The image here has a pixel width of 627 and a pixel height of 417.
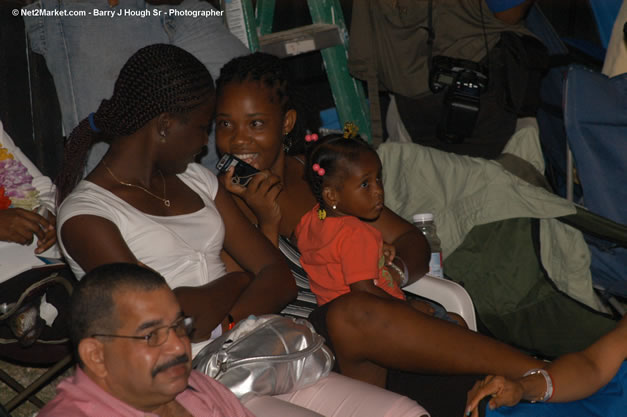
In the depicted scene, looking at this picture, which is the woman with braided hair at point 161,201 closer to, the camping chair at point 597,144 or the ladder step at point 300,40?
the ladder step at point 300,40

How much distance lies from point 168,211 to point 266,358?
65cm

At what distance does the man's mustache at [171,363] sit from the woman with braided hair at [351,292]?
64 cm

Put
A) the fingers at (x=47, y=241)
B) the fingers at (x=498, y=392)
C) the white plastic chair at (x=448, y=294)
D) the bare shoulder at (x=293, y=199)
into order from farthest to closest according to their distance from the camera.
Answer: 1. the bare shoulder at (x=293, y=199)
2. the white plastic chair at (x=448, y=294)
3. the fingers at (x=47, y=241)
4. the fingers at (x=498, y=392)

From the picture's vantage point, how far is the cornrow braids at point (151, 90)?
84.6 inches

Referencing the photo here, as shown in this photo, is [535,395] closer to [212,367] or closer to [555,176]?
[212,367]

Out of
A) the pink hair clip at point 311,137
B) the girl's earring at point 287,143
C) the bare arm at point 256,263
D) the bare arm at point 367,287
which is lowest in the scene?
the bare arm at point 367,287

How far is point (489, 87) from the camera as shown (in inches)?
147

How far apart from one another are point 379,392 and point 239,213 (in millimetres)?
867

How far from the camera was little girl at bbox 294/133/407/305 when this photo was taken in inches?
91.8

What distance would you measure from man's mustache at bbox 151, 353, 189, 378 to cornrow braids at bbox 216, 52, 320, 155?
4.55ft

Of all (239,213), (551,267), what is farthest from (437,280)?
(239,213)

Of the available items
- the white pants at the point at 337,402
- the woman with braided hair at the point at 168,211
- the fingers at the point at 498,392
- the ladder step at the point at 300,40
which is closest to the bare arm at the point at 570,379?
the fingers at the point at 498,392

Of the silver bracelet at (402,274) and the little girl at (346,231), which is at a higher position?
the little girl at (346,231)

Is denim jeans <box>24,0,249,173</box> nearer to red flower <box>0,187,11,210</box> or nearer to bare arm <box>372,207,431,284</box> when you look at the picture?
red flower <box>0,187,11,210</box>
